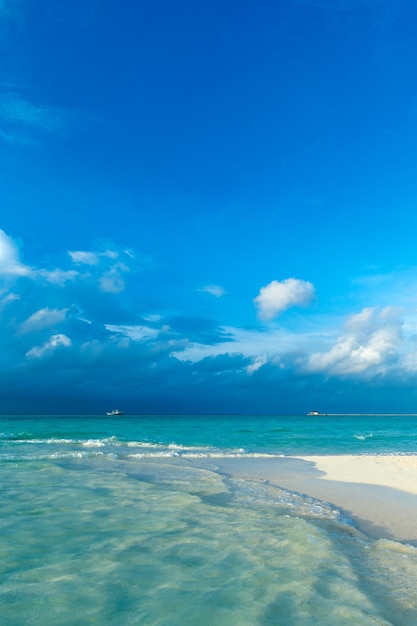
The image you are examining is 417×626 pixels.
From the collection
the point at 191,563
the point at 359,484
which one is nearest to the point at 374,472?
the point at 359,484

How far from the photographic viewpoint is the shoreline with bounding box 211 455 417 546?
413 inches

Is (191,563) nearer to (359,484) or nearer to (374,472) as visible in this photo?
(359,484)

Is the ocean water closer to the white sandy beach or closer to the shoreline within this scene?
the shoreline

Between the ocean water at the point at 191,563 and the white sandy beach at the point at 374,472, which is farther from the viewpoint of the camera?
the white sandy beach at the point at 374,472

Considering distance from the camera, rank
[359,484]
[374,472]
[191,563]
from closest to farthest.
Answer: [191,563] < [359,484] < [374,472]

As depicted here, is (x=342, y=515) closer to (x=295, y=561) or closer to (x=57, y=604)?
(x=295, y=561)

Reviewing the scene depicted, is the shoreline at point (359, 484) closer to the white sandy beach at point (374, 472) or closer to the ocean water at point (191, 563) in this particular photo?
the white sandy beach at point (374, 472)

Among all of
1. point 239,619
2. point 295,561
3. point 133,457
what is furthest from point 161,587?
point 133,457

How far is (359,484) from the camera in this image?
Answer: 1612 cm

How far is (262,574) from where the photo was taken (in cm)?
663

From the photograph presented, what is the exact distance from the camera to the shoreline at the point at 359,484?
10.5 m

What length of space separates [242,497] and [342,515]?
3.01m

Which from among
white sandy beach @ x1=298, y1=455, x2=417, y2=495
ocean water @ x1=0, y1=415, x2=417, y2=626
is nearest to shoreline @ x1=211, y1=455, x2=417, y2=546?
white sandy beach @ x1=298, y1=455, x2=417, y2=495

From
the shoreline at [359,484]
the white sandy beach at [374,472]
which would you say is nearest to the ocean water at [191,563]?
the shoreline at [359,484]
